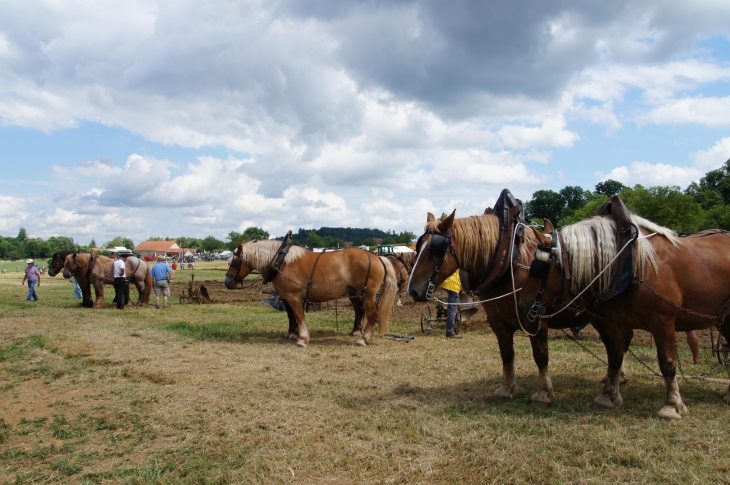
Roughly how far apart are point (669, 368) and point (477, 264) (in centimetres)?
198

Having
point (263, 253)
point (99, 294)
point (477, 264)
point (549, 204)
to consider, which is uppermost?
point (549, 204)

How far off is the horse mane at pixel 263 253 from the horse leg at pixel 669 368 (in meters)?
6.84

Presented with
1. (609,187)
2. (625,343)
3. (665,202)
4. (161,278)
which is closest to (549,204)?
(609,187)

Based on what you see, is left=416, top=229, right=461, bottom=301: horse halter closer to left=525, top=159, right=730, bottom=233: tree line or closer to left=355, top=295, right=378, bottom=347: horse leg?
left=355, top=295, right=378, bottom=347: horse leg

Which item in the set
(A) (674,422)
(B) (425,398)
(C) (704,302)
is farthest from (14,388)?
(C) (704,302)

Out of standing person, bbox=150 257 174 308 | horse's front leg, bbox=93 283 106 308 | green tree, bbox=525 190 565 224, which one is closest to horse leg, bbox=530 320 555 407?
standing person, bbox=150 257 174 308

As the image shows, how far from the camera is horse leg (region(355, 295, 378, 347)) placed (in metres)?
9.07

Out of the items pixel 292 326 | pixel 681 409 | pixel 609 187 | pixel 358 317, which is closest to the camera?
pixel 681 409

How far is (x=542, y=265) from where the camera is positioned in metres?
4.43

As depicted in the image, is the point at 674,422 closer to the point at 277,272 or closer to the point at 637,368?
the point at 637,368

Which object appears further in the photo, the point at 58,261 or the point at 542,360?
the point at 58,261

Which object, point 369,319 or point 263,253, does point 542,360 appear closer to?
point 369,319

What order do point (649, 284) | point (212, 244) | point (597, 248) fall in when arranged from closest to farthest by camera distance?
point (649, 284) → point (597, 248) → point (212, 244)

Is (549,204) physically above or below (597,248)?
above
